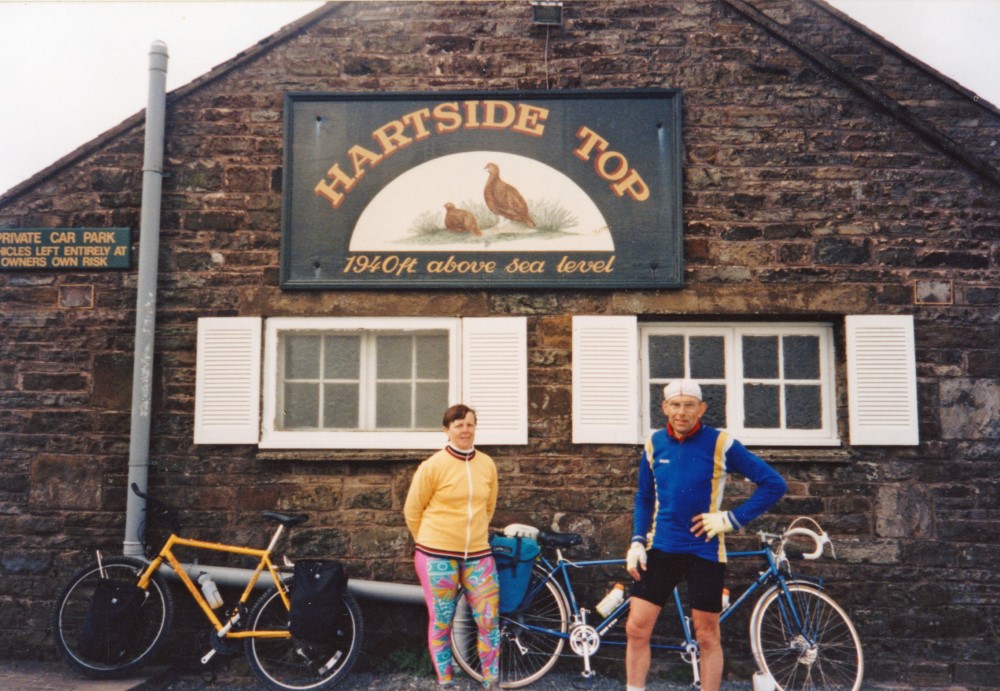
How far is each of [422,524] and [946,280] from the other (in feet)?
13.4

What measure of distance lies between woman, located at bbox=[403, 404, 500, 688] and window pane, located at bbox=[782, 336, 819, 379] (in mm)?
2552

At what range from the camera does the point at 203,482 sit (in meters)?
6.07

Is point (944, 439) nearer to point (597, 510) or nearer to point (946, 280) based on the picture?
point (946, 280)

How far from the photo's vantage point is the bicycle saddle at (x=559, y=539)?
18.0ft

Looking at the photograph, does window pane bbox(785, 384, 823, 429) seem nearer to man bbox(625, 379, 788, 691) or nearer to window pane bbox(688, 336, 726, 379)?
window pane bbox(688, 336, 726, 379)

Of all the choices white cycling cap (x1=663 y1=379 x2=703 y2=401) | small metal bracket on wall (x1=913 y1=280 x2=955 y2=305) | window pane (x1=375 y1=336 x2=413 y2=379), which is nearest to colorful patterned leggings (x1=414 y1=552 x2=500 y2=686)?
white cycling cap (x1=663 y1=379 x2=703 y2=401)

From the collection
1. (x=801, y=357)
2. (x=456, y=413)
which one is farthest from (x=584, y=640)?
(x=801, y=357)

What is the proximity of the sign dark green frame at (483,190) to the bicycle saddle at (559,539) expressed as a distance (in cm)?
176

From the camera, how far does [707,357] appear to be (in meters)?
6.22

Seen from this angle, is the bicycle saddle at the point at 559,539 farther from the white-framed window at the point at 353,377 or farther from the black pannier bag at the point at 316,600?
the black pannier bag at the point at 316,600

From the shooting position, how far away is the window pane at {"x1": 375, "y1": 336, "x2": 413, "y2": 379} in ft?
20.6

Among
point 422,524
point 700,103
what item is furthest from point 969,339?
point 422,524

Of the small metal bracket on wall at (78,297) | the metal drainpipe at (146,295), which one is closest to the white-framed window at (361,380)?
the metal drainpipe at (146,295)

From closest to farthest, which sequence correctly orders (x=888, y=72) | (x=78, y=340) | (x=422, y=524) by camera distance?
(x=422, y=524), (x=78, y=340), (x=888, y=72)
